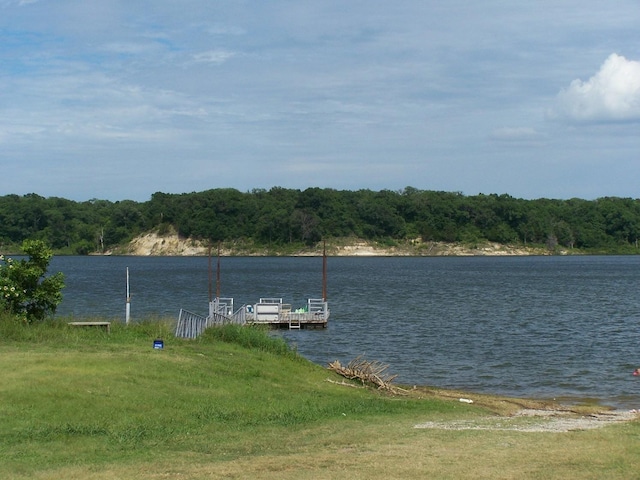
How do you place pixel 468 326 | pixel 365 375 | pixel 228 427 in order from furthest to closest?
pixel 468 326 < pixel 365 375 < pixel 228 427

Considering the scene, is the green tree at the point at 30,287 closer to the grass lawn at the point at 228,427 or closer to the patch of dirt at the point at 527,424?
the grass lawn at the point at 228,427

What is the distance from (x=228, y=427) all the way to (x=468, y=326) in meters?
37.1

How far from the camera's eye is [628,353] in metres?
39.8

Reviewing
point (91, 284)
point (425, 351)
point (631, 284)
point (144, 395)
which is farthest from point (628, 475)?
point (631, 284)

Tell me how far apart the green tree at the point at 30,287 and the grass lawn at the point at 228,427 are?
1597mm

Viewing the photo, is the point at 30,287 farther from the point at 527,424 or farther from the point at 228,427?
the point at 527,424

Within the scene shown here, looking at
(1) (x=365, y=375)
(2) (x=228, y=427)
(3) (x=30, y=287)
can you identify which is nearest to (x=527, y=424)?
(2) (x=228, y=427)

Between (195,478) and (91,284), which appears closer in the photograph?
(195,478)

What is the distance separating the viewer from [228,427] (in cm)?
1703

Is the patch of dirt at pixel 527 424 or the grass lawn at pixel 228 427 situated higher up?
the grass lawn at pixel 228 427

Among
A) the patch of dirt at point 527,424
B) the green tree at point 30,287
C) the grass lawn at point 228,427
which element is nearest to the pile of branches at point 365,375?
the grass lawn at point 228,427

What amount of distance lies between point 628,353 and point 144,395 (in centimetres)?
2823

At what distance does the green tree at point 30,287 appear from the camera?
27.4 metres

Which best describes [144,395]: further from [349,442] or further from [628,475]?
[628,475]
